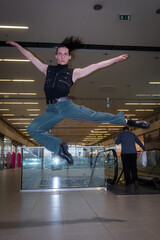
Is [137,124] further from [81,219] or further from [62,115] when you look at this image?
[81,219]

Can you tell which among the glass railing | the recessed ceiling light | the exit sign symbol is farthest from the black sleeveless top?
the exit sign symbol

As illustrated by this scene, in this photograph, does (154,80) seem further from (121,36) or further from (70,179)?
(70,179)

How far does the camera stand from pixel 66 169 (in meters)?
7.05

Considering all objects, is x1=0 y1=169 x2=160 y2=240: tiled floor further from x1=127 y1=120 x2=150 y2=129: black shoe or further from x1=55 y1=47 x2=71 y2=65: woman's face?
x1=55 y1=47 x2=71 y2=65: woman's face

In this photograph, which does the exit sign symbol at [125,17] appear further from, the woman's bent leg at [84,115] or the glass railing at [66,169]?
the woman's bent leg at [84,115]

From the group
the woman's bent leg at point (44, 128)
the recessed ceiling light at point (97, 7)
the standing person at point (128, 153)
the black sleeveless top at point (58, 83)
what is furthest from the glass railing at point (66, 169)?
the recessed ceiling light at point (97, 7)

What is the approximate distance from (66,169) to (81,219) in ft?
12.3

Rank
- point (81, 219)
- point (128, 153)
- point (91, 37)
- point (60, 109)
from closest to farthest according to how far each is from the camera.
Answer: point (60, 109), point (81, 219), point (128, 153), point (91, 37)

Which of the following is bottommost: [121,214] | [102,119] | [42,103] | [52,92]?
[121,214]

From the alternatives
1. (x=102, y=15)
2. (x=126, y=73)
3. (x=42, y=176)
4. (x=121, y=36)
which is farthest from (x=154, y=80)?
(x=42, y=176)

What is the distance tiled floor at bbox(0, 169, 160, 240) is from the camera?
2633mm

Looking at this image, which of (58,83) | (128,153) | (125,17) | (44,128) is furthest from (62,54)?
(125,17)

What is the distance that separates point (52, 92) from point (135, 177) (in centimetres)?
481

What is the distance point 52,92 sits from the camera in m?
2.70
